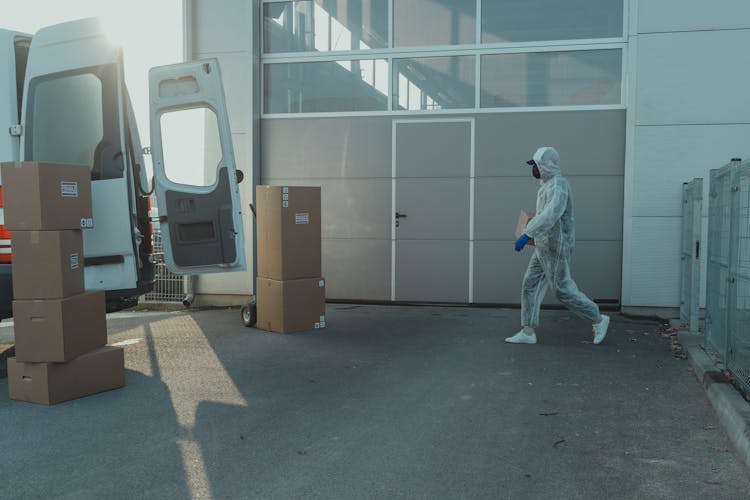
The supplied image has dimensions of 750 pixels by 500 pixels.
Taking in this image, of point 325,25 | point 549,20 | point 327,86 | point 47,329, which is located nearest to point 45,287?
point 47,329

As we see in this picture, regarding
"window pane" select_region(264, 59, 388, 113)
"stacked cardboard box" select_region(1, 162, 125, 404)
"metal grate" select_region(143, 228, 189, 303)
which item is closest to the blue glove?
"window pane" select_region(264, 59, 388, 113)

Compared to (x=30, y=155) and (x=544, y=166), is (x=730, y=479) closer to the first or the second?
(x=544, y=166)

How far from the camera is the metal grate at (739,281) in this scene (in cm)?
428

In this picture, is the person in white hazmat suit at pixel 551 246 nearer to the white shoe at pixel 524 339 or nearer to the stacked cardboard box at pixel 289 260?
the white shoe at pixel 524 339

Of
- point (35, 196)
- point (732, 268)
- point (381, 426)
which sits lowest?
point (381, 426)

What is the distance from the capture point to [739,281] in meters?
4.42

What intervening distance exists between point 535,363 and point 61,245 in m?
3.51

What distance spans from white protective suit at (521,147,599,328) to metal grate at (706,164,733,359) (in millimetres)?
1081

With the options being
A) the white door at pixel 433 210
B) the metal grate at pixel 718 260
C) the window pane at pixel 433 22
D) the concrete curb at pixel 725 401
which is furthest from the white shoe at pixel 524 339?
the window pane at pixel 433 22

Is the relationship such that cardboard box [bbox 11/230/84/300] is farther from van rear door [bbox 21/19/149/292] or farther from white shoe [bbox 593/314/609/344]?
white shoe [bbox 593/314/609/344]

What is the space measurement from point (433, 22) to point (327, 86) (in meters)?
1.48

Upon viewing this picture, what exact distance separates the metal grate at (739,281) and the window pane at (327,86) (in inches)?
187

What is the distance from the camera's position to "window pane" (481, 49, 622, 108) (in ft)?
25.7

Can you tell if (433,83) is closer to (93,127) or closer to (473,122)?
(473,122)
